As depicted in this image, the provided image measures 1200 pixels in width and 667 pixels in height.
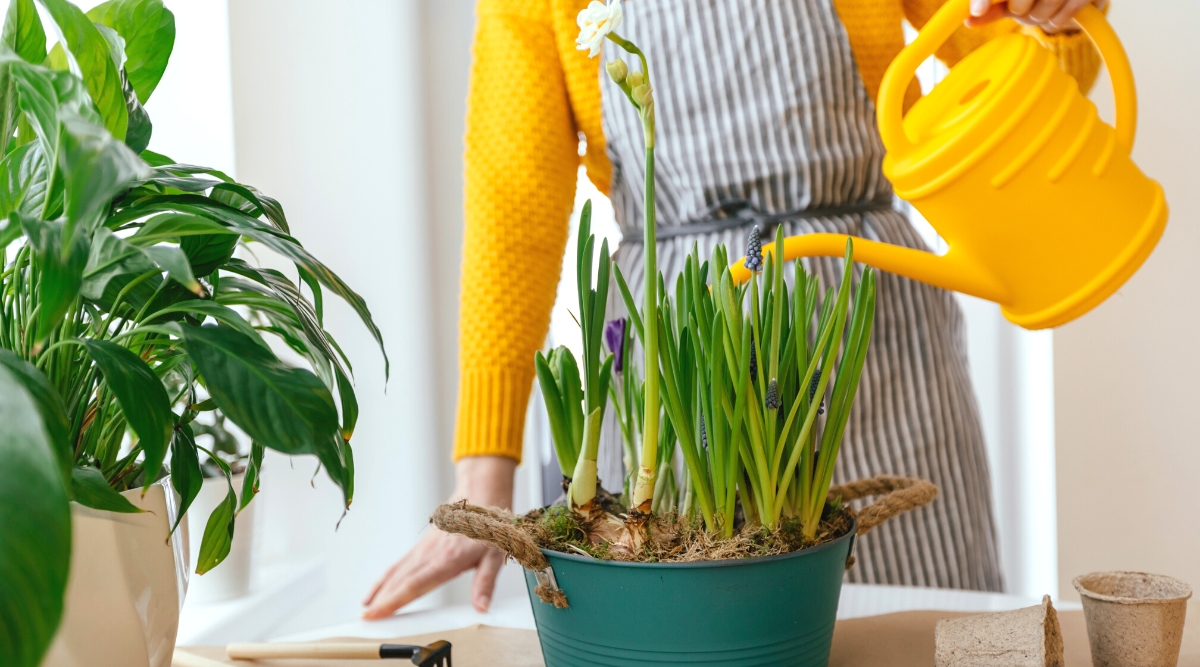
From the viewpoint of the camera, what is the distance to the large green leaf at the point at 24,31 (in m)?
0.38

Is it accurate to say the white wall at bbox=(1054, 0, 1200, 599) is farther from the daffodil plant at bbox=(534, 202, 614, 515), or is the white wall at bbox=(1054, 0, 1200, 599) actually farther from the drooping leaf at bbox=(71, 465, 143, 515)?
the drooping leaf at bbox=(71, 465, 143, 515)

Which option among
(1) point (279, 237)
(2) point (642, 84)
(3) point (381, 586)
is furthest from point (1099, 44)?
(3) point (381, 586)

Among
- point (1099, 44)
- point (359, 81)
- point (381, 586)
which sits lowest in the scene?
point (381, 586)

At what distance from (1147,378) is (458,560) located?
1051 mm

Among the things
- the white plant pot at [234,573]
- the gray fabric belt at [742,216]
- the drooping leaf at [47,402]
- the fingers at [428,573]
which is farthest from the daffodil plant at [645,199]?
the white plant pot at [234,573]

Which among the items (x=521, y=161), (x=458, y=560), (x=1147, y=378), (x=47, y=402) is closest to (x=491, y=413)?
(x=458, y=560)

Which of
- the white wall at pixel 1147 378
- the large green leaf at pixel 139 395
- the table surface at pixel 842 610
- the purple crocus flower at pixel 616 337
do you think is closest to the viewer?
the large green leaf at pixel 139 395

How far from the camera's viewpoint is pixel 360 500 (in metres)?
1.38

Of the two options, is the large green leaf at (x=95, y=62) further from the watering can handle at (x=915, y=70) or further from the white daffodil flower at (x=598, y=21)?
the watering can handle at (x=915, y=70)

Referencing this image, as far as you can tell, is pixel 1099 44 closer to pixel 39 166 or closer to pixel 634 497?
pixel 634 497

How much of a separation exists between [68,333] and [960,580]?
792 millimetres

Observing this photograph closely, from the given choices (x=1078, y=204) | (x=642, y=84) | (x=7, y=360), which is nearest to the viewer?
(x=7, y=360)

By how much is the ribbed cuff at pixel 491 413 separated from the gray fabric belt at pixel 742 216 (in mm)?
213

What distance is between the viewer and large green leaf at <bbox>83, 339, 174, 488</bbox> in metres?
0.31
